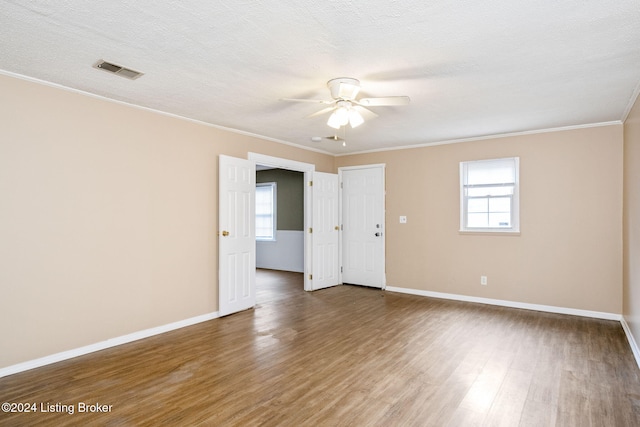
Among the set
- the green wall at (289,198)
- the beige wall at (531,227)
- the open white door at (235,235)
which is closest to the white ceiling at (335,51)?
the beige wall at (531,227)

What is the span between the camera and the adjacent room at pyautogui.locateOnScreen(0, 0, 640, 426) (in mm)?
2410

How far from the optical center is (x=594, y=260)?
4684 millimetres

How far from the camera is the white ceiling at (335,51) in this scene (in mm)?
2131

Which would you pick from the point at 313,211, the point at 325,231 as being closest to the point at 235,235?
the point at 313,211

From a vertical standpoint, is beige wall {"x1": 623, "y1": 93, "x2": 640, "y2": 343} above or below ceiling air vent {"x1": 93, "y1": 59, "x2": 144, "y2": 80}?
below

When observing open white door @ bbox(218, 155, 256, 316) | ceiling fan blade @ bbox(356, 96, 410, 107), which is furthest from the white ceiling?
open white door @ bbox(218, 155, 256, 316)

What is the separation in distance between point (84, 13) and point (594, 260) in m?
5.82

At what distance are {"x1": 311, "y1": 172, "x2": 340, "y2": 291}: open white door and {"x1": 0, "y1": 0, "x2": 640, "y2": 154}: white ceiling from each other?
97.2 inches

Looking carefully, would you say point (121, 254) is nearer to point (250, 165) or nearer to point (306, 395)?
point (250, 165)

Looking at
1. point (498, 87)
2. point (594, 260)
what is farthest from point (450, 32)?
point (594, 260)

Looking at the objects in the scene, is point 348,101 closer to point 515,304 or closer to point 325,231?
point 325,231

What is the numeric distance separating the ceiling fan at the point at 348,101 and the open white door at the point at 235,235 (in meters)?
1.90

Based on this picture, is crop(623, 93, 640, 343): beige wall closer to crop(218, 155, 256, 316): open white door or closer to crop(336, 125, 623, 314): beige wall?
crop(336, 125, 623, 314): beige wall

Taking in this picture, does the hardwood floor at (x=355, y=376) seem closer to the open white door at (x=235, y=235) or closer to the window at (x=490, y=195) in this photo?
the open white door at (x=235, y=235)
